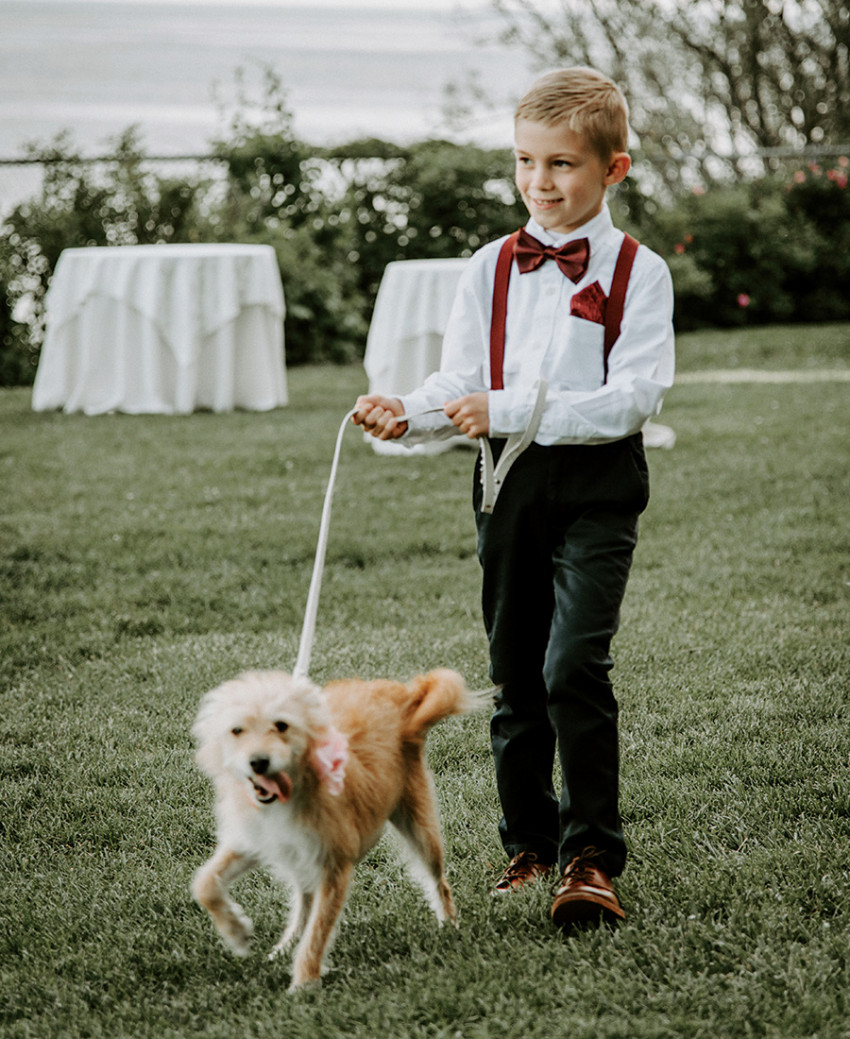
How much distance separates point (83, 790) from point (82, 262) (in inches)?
287

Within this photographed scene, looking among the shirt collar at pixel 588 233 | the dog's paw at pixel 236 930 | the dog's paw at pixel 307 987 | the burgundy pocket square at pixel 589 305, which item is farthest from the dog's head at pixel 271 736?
the shirt collar at pixel 588 233

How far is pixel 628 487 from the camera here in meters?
2.68

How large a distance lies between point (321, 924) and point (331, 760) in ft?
1.19

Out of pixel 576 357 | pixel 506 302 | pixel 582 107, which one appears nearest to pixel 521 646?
pixel 576 357

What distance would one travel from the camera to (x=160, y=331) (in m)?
9.84

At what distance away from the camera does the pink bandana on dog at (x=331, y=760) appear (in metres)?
Answer: 2.25

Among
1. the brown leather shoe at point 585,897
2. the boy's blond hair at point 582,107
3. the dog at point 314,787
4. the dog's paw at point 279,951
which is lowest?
the dog's paw at point 279,951

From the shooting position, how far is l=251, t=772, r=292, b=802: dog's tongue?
7.14ft

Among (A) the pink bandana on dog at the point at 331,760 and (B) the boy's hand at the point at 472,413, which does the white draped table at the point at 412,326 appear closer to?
(B) the boy's hand at the point at 472,413

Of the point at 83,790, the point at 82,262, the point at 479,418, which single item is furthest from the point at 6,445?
the point at 479,418

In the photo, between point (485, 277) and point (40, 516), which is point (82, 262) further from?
point (485, 277)

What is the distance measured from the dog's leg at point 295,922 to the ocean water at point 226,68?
38.5 ft

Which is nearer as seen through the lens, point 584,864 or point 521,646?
point 584,864

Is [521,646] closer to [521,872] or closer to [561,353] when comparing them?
[521,872]
